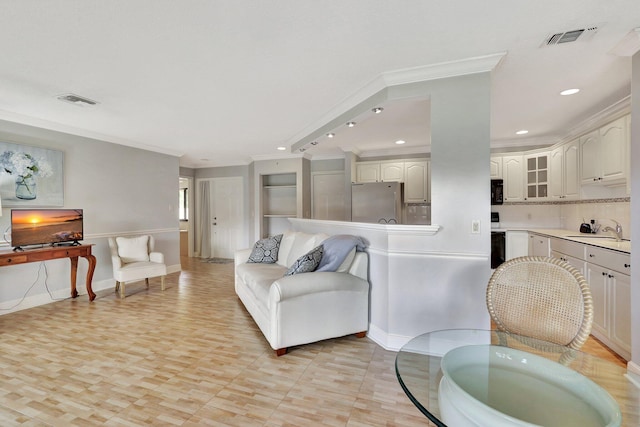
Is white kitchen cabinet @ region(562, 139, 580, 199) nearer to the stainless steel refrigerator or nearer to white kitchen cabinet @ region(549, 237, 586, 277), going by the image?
white kitchen cabinet @ region(549, 237, 586, 277)

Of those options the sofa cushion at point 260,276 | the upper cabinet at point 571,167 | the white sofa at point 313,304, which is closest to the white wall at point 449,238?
the white sofa at point 313,304

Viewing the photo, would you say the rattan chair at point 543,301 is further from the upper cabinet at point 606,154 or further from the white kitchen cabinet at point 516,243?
the white kitchen cabinet at point 516,243

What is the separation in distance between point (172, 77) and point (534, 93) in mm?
3486

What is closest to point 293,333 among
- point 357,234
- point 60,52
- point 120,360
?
point 357,234

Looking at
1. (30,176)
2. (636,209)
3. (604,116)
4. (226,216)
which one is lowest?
(226,216)

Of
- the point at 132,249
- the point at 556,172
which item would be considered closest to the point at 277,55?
the point at 132,249

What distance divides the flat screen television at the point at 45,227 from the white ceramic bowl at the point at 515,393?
450 centimetres

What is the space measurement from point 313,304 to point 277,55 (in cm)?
201

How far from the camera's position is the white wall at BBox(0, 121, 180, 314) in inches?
143

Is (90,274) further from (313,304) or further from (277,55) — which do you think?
(277,55)

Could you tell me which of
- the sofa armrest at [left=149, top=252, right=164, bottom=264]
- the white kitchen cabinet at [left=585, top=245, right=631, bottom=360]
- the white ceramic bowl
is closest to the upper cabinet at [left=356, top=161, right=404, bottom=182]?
the white kitchen cabinet at [left=585, top=245, right=631, bottom=360]

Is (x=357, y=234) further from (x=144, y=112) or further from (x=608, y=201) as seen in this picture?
(x=608, y=201)

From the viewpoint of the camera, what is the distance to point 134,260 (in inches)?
175

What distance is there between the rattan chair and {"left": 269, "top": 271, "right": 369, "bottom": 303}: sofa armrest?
1.19 meters
